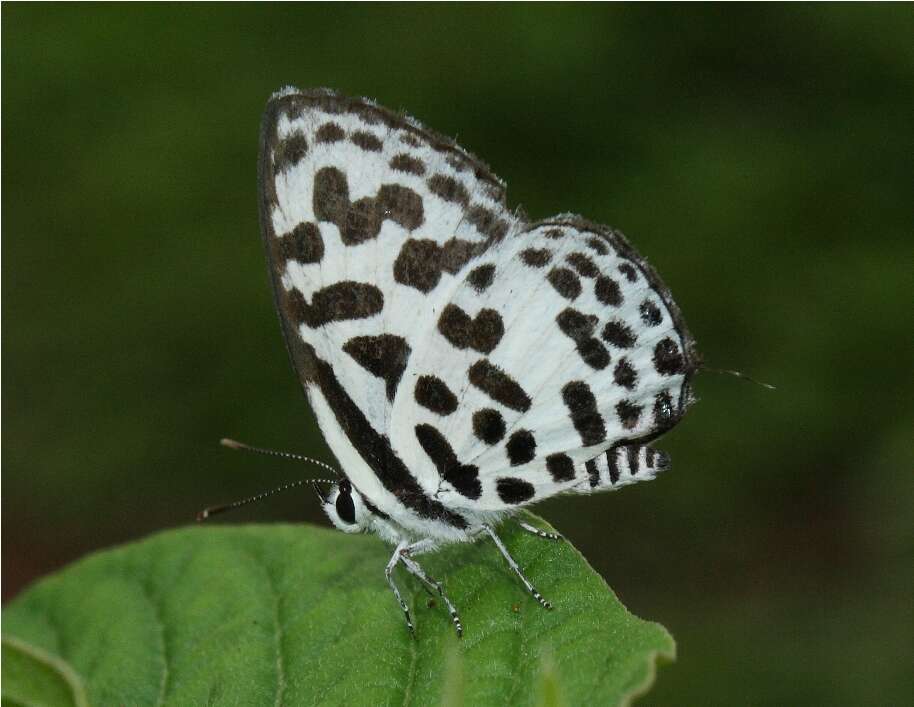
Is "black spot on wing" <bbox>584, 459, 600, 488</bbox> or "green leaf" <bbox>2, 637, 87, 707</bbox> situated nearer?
"green leaf" <bbox>2, 637, 87, 707</bbox>

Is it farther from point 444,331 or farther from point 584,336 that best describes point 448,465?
point 584,336

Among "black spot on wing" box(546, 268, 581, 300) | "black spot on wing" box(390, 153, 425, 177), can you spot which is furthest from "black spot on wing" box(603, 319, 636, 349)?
"black spot on wing" box(390, 153, 425, 177)

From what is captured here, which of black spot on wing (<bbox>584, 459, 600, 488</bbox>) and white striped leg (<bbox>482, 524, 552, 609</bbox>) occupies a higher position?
black spot on wing (<bbox>584, 459, 600, 488</bbox>)

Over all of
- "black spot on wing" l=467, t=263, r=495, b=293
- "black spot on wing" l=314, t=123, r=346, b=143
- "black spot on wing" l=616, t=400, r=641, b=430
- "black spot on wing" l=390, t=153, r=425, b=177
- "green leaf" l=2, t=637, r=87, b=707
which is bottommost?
"green leaf" l=2, t=637, r=87, b=707

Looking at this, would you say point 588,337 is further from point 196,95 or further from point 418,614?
point 196,95

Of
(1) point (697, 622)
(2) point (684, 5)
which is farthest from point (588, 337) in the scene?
(2) point (684, 5)

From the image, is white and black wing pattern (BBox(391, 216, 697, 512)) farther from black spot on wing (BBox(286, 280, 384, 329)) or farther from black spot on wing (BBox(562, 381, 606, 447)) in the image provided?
black spot on wing (BBox(286, 280, 384, 329))

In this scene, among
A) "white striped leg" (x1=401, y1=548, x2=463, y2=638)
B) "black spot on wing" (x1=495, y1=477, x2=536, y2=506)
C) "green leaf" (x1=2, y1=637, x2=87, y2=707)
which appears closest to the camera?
"green leaf" (x1=2, y1=637, x2=87, y2=707)
